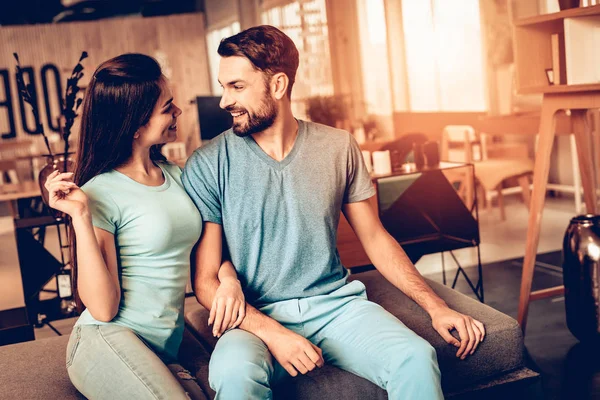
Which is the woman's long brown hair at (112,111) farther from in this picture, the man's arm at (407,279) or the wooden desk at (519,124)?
the wooden desk at (519,124)

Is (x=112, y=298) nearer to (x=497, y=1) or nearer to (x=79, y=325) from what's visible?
(x=79, y=325)

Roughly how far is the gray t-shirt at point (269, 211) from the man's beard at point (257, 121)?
58 millimetres

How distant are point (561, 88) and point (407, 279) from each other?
4.26ft

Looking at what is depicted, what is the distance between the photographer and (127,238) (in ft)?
6.19

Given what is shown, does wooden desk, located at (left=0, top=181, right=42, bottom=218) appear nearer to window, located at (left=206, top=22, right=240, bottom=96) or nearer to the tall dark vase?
the tall dark vase

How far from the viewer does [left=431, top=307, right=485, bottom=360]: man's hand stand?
2018 mm

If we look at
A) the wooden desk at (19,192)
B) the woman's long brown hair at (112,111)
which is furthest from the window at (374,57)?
the woman's long brown hair at (112,111)

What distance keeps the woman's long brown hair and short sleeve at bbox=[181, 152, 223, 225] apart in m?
0.21

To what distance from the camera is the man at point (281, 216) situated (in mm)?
2035

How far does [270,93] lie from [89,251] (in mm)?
716

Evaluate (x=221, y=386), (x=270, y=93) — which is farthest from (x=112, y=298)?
(x=270, y=93)

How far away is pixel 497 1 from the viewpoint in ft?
23.8

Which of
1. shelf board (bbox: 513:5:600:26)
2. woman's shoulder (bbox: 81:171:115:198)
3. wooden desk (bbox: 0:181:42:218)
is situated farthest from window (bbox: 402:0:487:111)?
woman's shoulder (bbox: 81:171:115:198)

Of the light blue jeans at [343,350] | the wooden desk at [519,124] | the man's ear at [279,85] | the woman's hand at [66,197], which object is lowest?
the light blue jeans at [343,350]
